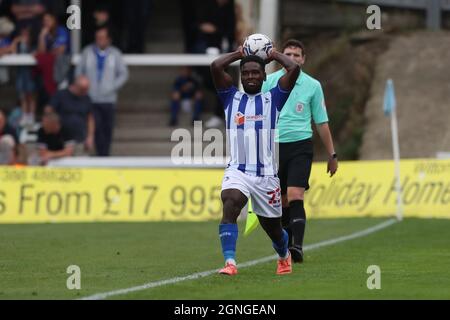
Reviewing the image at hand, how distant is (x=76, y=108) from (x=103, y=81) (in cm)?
78

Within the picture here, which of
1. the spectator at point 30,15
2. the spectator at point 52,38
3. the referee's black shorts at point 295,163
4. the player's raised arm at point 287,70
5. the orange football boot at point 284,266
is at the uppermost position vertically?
the spectator at point 30,15

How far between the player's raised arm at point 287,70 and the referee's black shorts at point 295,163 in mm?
1941

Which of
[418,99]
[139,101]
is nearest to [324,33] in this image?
[418,99]

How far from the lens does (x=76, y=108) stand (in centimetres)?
2523

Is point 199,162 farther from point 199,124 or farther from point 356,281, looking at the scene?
point 356,281

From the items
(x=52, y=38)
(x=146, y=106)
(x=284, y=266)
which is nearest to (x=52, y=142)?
(x=52, y=38)

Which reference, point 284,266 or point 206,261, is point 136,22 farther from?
point 284,266

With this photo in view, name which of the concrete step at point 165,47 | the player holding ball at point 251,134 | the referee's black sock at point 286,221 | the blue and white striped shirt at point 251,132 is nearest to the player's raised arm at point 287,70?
the player holding ball at point 251,134

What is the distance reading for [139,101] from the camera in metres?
29.3

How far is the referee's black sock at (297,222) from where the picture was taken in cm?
1351

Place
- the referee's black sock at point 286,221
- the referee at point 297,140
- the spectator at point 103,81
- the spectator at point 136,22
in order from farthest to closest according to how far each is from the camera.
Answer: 1. the spectator at point 136,22
2. the spectator at point 103,81
3. the referee's black sock at point 286,221
4. the referee at point 297,140

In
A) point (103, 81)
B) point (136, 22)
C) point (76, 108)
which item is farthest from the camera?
point (136, 22)

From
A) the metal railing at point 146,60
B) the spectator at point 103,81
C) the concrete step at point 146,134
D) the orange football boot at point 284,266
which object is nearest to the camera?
the orange football boot at point 284,266

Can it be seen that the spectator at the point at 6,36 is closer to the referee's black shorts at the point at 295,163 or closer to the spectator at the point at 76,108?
the spectator at the point at 76,108
